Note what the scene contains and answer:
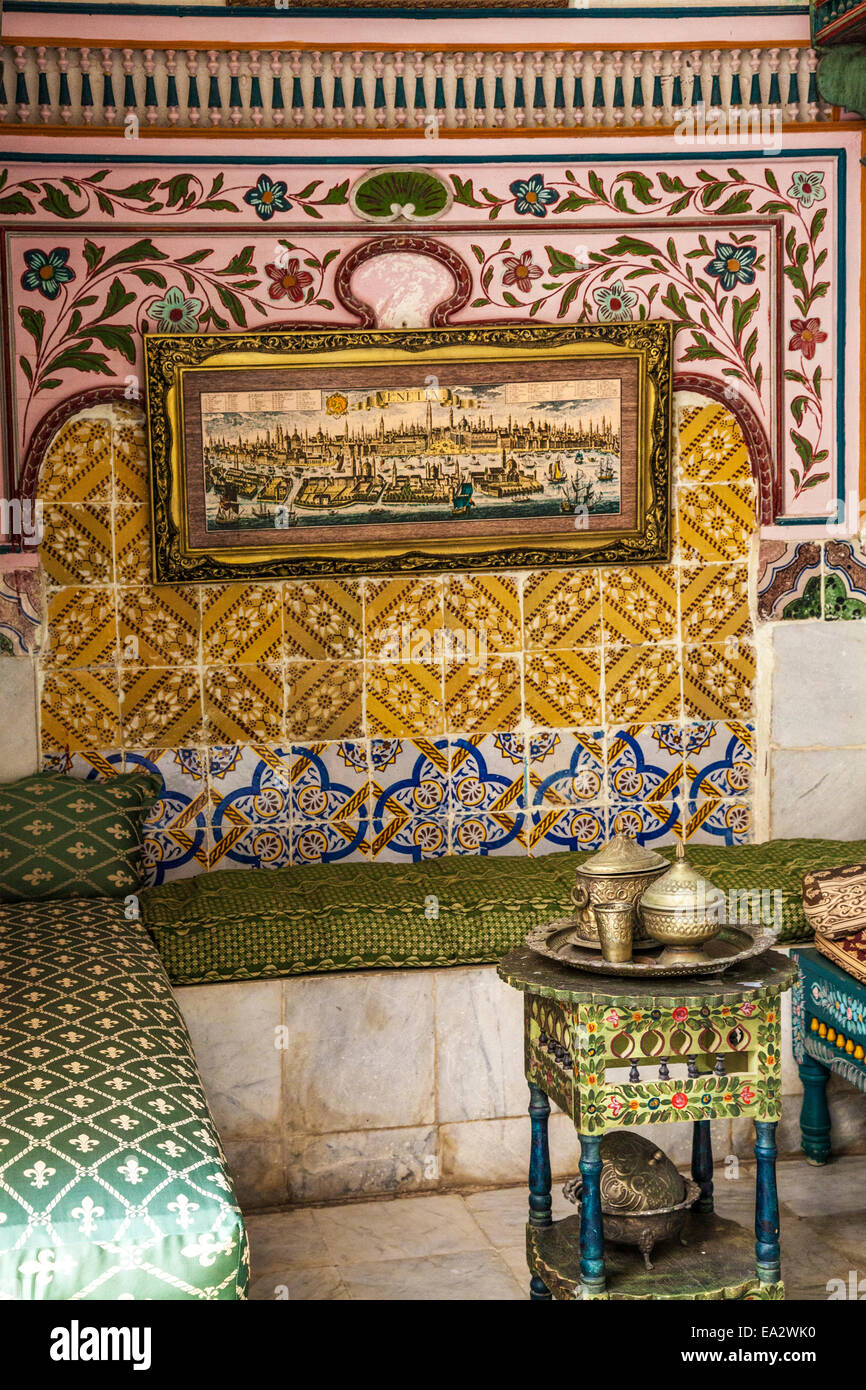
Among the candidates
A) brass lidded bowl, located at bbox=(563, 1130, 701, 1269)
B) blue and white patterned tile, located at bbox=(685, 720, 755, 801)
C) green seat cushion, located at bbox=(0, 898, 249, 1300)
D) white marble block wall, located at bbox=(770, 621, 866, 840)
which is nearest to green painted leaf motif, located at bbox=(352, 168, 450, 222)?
white marble block wall, located at bbox=(770, 621, 866, 840)

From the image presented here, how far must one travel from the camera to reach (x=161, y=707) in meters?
4.89

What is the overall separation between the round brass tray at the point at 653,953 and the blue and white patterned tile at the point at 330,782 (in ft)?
5.03

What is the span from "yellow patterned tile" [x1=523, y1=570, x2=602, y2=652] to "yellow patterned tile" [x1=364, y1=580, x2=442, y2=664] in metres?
0.31

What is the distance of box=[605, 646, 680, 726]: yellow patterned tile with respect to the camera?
516 cm

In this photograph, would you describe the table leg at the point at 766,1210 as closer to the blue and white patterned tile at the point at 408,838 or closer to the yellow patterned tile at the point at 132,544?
the blue and white patterned tile at the point at 408,838

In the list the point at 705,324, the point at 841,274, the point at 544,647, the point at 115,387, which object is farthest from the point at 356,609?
the point at 841,274

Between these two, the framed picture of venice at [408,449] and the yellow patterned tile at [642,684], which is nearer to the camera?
the framed picture of venice at [408,449]

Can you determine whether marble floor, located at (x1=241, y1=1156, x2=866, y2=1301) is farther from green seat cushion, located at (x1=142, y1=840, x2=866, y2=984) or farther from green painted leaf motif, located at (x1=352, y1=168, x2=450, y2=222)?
green painted leaf motif, located at (x1=352, y1=168, x2=450, y2=222)

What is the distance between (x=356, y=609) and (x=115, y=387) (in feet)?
3.42

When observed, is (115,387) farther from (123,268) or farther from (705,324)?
(705,324)

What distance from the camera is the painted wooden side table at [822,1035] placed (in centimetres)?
413

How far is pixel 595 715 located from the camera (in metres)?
5.16

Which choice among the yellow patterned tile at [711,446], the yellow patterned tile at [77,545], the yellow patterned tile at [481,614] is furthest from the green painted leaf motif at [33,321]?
the yellow patterned tile at [711,446]

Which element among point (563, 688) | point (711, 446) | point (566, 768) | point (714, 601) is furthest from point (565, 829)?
point (711, 446)
